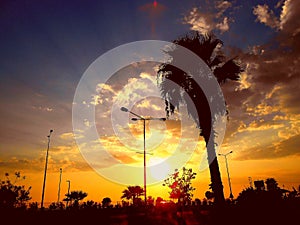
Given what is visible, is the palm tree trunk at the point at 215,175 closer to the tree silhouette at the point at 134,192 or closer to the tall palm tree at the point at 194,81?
the tall palm tree at the point at 194,81

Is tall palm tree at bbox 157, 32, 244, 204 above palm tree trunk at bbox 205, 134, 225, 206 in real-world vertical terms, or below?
above

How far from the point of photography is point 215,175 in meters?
17.5

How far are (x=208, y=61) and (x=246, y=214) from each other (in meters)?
11.4

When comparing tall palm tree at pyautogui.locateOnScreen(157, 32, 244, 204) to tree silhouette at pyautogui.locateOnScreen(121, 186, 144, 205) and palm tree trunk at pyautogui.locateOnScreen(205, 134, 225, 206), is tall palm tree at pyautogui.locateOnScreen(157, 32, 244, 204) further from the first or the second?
tree silhouette at pyautogui.locateOnScreen(121, 186, 144, 205)

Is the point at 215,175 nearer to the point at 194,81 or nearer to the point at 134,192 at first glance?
the point at 194,81

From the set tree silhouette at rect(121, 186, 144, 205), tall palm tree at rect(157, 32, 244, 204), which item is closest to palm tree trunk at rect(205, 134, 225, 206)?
tall palm tree at rect(157, 32, 244, 204)

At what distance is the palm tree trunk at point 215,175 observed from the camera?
16.9 m

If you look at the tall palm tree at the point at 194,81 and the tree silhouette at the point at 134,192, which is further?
the tree silhouette at the point at 134,192

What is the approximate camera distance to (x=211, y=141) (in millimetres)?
18453

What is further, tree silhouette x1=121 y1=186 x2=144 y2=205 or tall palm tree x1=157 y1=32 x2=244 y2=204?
tree silhouette x1=121 y1=186 x2=144 y2=205

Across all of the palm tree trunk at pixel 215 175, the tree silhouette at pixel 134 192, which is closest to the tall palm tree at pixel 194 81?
the palm tree trunk at pixel 215 175

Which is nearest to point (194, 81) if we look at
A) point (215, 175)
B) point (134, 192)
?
point (215, 175)

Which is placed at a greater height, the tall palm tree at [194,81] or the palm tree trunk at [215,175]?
the tall palm tree at [194,81]

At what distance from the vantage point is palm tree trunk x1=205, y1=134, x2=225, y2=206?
664 inches
